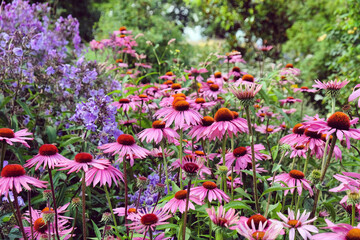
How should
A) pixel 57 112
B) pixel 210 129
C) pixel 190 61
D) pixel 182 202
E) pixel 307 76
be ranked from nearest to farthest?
pixel 182 202 → pixel 210 129 → pixel 57 112 → pixel 307 76 → pixel 190 61

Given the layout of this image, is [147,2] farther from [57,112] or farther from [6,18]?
[57,112]

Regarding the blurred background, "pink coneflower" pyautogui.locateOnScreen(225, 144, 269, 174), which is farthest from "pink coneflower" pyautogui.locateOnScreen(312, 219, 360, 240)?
the blurred background

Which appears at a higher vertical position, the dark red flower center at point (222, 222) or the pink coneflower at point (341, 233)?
the pink coneflower at point (341, 233)

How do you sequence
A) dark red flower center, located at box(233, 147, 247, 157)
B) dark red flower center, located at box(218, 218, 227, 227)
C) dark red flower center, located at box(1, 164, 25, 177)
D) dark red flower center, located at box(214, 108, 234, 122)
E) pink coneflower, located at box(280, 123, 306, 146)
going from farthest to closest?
dark red flower center, located at box(233, 147, 247, 157) → pink coneflower, located at box(280, 123, 306, 146) → dark red flower center, located at box(214, 108, 234, 122) → dark red flower center, located at box(1, 164, 25, 177) → dark red flower center, located at box(218, 218, 227, 227)

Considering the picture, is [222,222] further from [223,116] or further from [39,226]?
[39,226]

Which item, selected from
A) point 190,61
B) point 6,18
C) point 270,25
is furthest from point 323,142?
point 270,25

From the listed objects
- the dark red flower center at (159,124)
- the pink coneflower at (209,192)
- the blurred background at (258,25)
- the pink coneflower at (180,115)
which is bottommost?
the pink coneflower at (209,192)

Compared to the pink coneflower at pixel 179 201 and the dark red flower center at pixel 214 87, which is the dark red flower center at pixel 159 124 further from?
the dark red flower center at pixel 214 87

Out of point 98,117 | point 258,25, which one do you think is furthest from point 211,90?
point 258,25

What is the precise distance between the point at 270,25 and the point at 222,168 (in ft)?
26.3

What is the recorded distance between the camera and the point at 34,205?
211cm

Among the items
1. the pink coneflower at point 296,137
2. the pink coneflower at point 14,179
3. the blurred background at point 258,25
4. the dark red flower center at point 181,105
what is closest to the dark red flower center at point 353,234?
the pink coneflower at point 296,137

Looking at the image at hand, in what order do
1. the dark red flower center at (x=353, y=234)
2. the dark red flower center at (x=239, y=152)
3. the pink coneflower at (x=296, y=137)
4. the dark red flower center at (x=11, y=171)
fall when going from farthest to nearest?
the dark red flower center at (x=239, y=152), the pink coneflower at (x=296, y=137), the dark red flower center at (x=11, y=171), the dark red flower center at (x=353, y=234)

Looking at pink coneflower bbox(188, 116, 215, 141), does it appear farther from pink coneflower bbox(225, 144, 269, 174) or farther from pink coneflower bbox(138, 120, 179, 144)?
pink coneflower bbox(225, 144, 269, 174)
